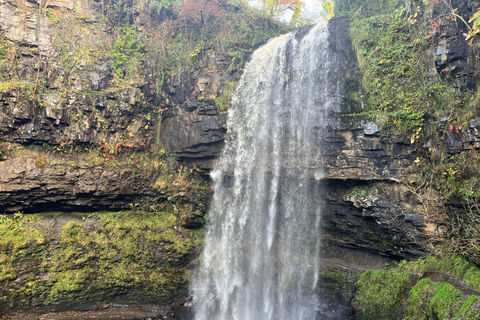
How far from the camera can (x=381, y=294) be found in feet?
33.2

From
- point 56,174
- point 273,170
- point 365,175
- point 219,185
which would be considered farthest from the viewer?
point 219,185

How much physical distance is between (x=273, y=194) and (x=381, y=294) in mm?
5784

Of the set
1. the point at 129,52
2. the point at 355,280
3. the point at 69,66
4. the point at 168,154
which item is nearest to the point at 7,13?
the point at 69,66

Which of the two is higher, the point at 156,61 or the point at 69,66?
the point at 156,61

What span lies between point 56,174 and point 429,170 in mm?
14803

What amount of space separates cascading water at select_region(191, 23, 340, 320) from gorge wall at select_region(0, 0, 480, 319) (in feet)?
2.28

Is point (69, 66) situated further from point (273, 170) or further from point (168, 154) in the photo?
point (273, 170)

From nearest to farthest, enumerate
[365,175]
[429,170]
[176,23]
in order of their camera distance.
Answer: [429,170]
[365,175]
[176,23]

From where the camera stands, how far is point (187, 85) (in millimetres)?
15258

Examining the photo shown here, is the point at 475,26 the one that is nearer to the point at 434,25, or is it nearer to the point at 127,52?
the point at 434,25

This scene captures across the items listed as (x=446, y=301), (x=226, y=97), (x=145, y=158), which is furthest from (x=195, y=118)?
(x=446, y=301)

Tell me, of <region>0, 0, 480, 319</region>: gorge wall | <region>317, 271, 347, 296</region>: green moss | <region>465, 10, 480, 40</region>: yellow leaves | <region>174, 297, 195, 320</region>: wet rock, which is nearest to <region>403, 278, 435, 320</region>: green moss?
<region>0, 0, 480, 319</region>: gorge wall

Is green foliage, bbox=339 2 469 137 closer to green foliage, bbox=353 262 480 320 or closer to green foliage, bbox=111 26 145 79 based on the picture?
green foliage, bbox=353 262 480 320

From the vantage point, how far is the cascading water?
12.5 m
